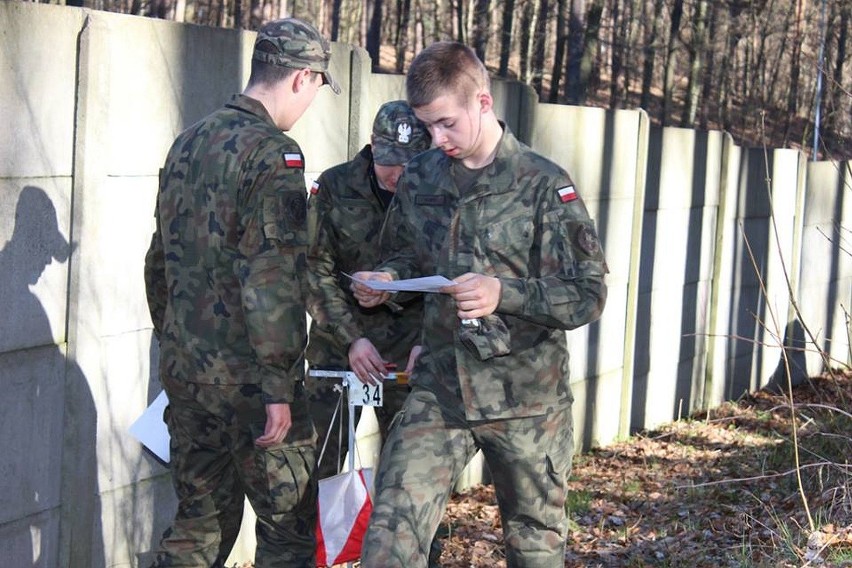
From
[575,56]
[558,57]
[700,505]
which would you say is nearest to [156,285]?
[700,505]

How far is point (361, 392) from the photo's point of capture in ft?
17.3

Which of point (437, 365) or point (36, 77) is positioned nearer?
point (437, 365)

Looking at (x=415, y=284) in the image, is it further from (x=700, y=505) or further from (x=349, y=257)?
(x=700, y=505)

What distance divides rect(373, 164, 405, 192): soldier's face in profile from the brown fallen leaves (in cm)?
205

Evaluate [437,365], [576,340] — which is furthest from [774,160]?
[437,365]

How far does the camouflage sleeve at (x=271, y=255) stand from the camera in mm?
4215

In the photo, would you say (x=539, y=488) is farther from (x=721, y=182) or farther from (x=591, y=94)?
(x=591, y=94)

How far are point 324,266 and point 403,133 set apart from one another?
0.66 metres

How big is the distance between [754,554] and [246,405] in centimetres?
317

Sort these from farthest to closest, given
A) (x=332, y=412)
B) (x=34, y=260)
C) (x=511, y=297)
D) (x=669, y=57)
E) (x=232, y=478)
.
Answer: (x=669, y=57), (x=332, y=412), (x=34, y=260), (x=232, y=478), (x=511, y=297)

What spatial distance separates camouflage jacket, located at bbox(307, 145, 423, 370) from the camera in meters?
5.38

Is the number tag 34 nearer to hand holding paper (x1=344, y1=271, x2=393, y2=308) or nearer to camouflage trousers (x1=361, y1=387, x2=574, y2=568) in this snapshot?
hand holding paper (x1=344, y1=271, x2=393, y2=308)

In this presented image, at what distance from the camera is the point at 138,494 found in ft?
18.3

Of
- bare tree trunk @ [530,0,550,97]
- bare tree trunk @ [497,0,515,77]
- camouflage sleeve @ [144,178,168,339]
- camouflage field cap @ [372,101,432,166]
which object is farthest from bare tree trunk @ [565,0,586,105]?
camouflage sleeve @ [144,178,168,339]
